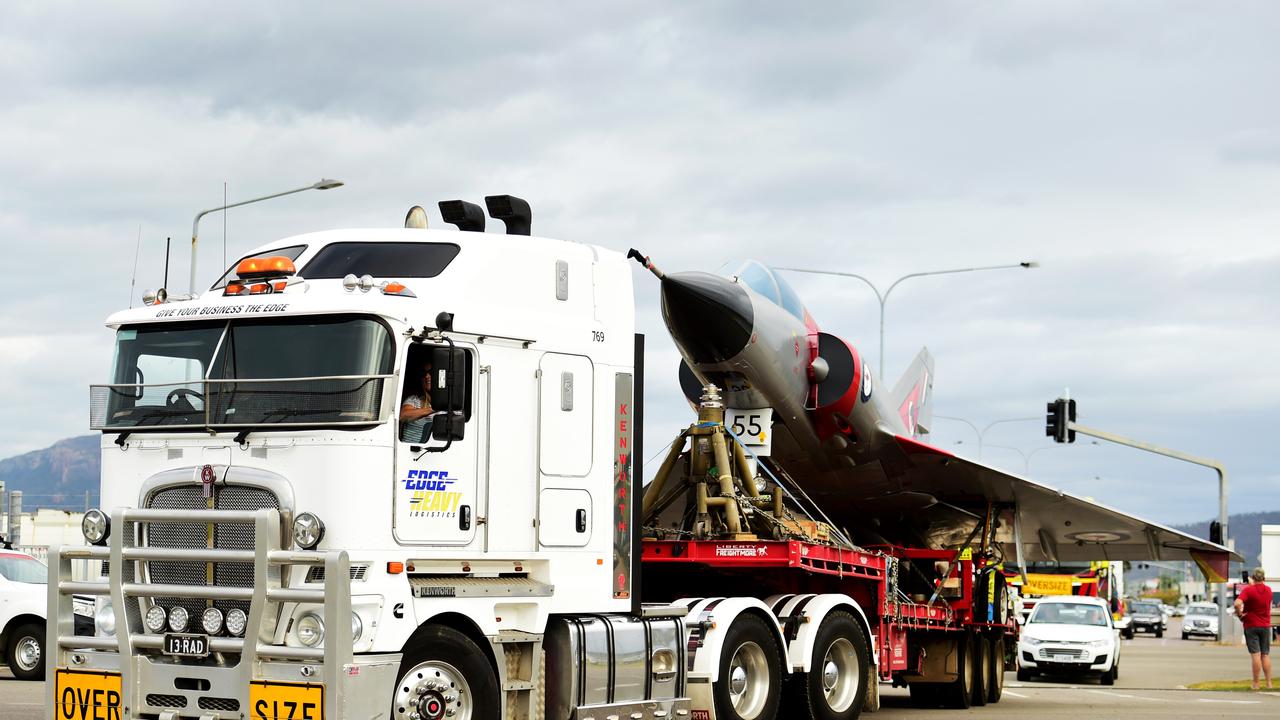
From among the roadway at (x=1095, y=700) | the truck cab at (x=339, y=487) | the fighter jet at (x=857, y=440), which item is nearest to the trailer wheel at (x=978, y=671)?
the roadway at (x=1095, y=700)

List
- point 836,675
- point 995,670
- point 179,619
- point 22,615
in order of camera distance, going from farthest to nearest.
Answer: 1. point 995,670
2. point 22,615
3. point 836,675
4. point 179,619

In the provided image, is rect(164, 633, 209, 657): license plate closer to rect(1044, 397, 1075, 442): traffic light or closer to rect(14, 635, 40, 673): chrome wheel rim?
rect(14, 635, 40, 673): chrome wheel rim

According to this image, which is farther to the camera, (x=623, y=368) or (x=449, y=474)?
(x=623, y=368)

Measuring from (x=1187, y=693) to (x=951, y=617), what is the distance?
6.29 m

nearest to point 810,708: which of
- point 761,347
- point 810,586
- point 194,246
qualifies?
point 810,586

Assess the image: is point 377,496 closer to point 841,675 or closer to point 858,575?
point 841,675

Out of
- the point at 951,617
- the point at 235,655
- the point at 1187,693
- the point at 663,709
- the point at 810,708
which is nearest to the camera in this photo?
the point at 235,655

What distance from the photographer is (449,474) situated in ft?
32.3

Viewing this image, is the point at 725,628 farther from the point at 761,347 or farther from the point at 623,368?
the point at 761,347

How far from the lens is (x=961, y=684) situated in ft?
57.8

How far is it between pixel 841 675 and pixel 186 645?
6685 mm

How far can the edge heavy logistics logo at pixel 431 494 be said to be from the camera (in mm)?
9555

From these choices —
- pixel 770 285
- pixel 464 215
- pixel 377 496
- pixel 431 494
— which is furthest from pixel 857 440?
pixel 377 496

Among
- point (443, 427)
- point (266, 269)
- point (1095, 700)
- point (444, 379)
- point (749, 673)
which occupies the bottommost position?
point (1095, 700)
